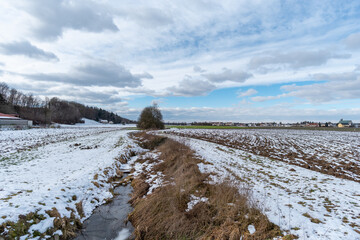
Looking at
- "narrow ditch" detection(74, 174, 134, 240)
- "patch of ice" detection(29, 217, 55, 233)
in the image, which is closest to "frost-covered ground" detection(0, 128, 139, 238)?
"patch of ice" detection(29, 217, 55, 233)

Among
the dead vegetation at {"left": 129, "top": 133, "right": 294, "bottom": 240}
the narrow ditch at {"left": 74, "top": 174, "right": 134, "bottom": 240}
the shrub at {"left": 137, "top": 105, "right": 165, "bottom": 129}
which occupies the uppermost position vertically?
the shrub at {"left": 137, "top": 105, "right": 165, "bottom": 129}

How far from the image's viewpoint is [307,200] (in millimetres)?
8211

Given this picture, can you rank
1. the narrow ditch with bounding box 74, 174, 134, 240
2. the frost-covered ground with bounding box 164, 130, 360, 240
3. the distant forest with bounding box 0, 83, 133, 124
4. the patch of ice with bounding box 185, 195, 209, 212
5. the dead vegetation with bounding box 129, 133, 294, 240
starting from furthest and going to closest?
1. the distant forest with bounding box 0, 83, 133, 124
2. the patch of ice with bounding box 185, 195, 209, 212
3. the narrow ditch with bounding box 74, 174, 134, 240
4. the dead vegetation with bounding box 129, 133, 294, 240
5. the frost-covered ground with bounding box 164, 130, 360, 240

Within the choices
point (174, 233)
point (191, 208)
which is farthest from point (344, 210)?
point (174, 233)

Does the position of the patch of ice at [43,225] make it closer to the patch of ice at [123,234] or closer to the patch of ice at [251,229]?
the patch of ice at [123,234]

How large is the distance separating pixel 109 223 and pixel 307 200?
8.67 meters

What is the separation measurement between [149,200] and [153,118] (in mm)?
55226

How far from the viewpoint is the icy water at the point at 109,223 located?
21.4 feet

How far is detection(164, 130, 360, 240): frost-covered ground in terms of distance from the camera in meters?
5.72

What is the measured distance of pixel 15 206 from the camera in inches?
249

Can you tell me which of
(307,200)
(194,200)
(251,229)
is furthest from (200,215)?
(307,200)

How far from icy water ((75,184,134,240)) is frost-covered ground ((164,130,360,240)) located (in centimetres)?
524

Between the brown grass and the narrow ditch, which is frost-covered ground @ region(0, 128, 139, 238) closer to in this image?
the narrow ditch

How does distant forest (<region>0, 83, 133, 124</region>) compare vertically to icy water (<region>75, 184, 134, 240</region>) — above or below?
above
